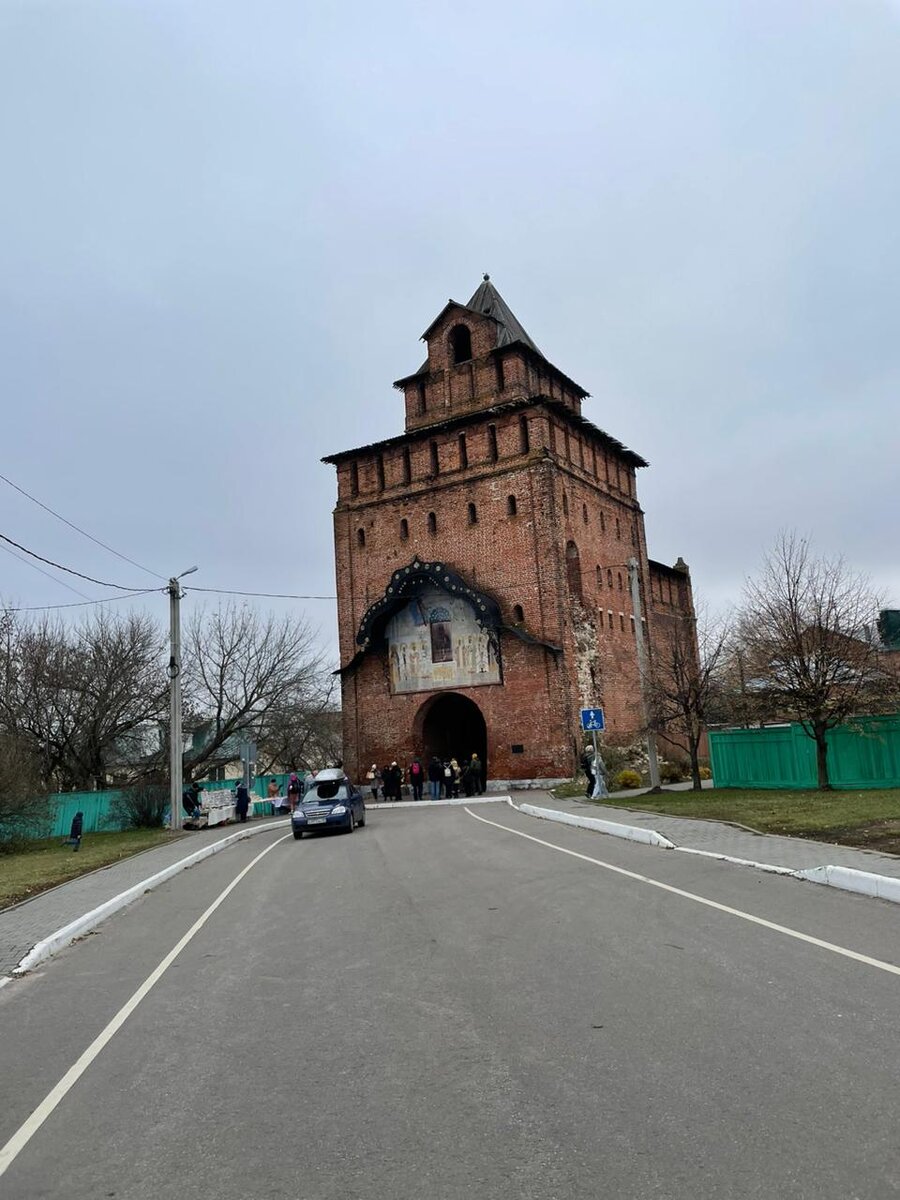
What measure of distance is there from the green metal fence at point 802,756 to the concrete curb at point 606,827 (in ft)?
24.3

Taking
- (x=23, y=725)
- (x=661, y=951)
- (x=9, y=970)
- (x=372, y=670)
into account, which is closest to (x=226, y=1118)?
(x=661, y=951)

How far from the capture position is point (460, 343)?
4353 cm

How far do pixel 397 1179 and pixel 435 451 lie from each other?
1520 inches

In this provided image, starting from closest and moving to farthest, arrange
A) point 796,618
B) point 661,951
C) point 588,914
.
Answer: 1. point 661,951
2. point 588,914
3. point 796,618

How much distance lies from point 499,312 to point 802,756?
25194 mm

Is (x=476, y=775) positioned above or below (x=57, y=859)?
above

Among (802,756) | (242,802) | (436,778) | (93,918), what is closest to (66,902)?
(93,918)

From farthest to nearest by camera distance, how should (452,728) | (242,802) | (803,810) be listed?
(452,728) → (242,802) → (803,810)

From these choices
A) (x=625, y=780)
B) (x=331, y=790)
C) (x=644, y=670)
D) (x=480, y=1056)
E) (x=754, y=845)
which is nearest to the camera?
(x=480, y=1056)

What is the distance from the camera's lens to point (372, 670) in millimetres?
41688

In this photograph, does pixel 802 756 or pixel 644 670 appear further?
pixel 644 670

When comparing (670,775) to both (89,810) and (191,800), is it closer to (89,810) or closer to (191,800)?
→ (191,800)

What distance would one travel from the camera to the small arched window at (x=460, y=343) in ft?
142

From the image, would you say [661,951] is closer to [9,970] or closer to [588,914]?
[588,914]
